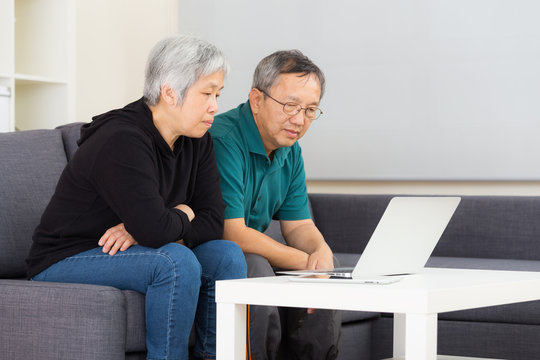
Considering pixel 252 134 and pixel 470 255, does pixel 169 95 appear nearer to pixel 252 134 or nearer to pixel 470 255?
pixel 252 134

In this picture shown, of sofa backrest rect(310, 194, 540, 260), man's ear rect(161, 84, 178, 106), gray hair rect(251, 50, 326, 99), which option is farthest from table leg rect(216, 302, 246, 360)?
sofa backrest rect(310, 194, 540, 260)

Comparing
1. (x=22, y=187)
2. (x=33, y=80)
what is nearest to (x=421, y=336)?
(x=22, y=187)

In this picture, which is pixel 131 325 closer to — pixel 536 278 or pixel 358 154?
pixel 536 278

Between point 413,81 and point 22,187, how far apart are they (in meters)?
1.83

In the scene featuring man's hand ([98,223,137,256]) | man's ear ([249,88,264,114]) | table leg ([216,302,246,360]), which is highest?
man's ear ([249,88,264,114])

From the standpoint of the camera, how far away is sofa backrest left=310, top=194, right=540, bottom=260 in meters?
3.13

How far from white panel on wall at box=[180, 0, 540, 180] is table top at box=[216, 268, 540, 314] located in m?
1.70

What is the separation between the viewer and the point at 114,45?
3.89m

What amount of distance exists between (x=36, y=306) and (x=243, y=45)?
7.53 ft

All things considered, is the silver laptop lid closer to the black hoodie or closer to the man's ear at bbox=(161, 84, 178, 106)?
the black hoodie

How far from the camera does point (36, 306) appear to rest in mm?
1833

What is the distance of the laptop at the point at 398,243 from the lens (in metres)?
1.64

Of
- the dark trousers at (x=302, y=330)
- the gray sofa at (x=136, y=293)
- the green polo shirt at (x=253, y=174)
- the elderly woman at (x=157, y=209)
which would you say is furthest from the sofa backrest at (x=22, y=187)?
the dark trousers at (x=302, y=330)

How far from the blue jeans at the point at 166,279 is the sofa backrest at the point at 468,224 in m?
1.41
